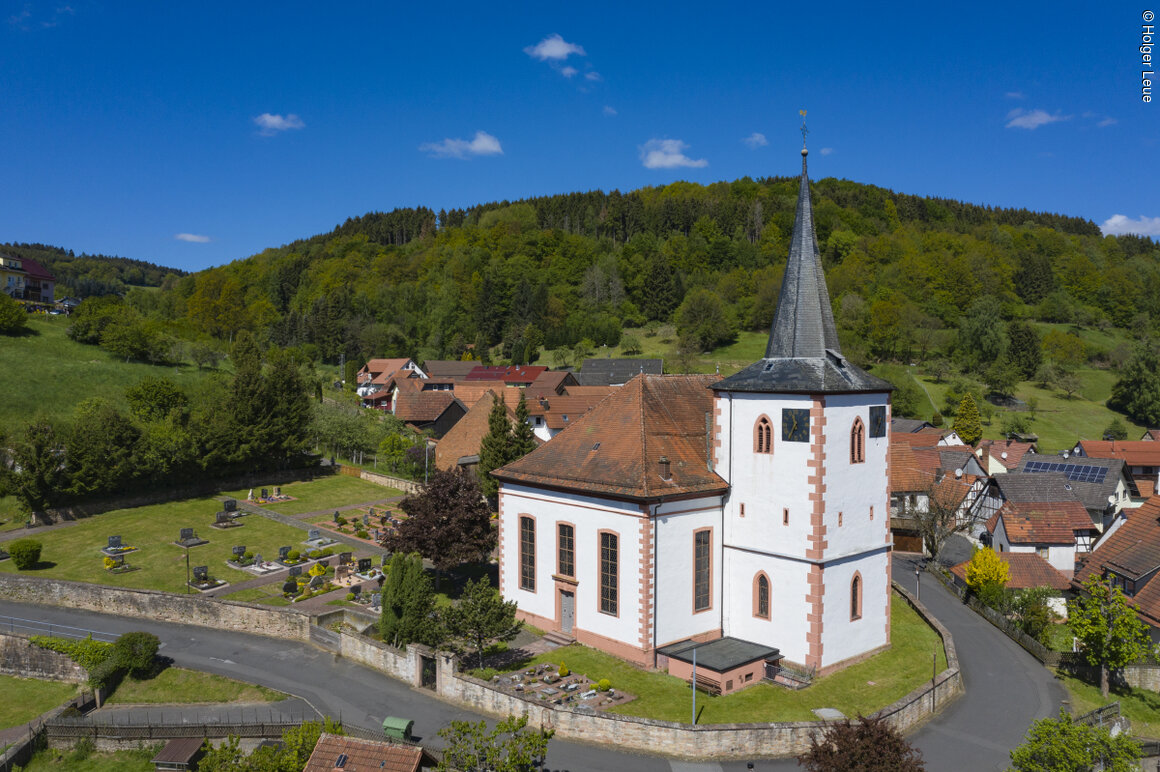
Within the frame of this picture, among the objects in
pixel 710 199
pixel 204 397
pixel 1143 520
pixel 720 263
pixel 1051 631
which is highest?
pixel 710 199

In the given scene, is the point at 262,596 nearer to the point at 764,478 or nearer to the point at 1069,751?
the point at 764,478

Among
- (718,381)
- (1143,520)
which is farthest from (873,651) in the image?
(1143,520)

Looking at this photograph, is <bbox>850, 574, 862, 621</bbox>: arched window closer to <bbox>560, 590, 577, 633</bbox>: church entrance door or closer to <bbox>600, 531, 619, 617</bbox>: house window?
<bbox>600, 531, 619, 617</bbox>: house window

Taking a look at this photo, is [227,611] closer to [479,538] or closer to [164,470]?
[479,538]

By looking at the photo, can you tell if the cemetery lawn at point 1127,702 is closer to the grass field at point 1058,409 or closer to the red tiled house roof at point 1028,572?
the red tiled house roof at point 1028,572

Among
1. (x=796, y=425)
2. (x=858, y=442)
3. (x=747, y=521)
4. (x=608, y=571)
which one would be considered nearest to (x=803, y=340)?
(x=796, y=425)

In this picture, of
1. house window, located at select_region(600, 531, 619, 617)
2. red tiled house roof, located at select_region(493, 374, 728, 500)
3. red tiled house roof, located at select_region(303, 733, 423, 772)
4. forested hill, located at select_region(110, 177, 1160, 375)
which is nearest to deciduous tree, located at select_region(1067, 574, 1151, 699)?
red tiled house roof, located at select_region(493, 374, 728, 500)

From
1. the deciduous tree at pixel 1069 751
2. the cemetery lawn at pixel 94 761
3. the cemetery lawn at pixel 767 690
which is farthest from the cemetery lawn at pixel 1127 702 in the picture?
the cemetery lawn at pixel 94 761
